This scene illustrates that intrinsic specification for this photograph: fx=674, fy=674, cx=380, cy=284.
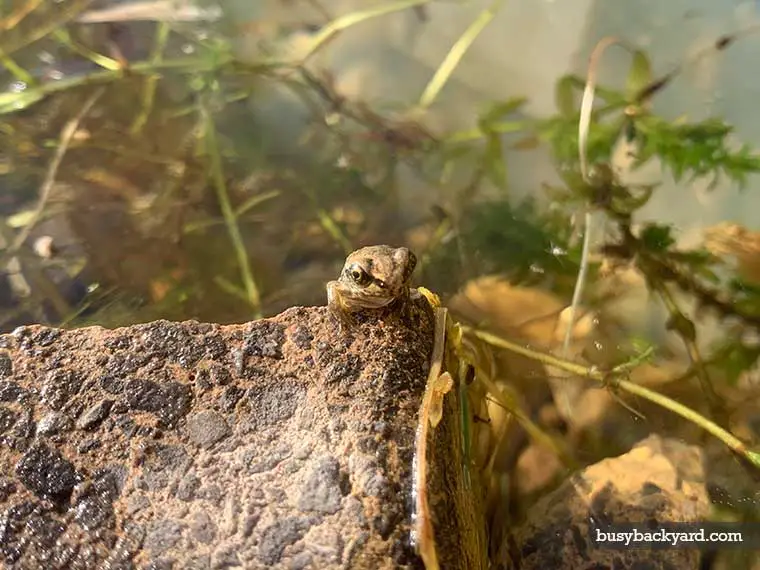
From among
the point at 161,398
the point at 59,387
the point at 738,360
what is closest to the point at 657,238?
the point at 738,360

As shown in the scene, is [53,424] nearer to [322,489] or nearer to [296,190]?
[322,489]

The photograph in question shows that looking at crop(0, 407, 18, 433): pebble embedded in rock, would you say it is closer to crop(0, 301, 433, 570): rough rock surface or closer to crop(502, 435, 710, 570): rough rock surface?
crop(0, 301, 433, 570): rough rock surface

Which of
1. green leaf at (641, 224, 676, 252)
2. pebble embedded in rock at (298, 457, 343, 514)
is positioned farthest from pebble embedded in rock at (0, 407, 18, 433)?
green leaf at (641, 224, 676, 252)

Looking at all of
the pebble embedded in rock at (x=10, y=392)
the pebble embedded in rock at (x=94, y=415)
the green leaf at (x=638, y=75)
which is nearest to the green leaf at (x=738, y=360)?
the green leaf at (x=638, y=75)

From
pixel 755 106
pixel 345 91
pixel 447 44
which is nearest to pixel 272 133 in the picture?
pixel 345 91

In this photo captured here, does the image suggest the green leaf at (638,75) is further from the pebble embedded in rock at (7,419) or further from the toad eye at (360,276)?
the pebble embedded in rock at (7,419)

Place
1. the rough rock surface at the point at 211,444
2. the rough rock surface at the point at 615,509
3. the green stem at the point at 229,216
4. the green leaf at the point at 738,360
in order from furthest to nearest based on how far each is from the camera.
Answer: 1. the green stem at the point at 229,216
2. the green leaf at the point at 738,360
3. the rough rock surface at the point at 615,509
4. the rough rock surface at the point at 211,444
